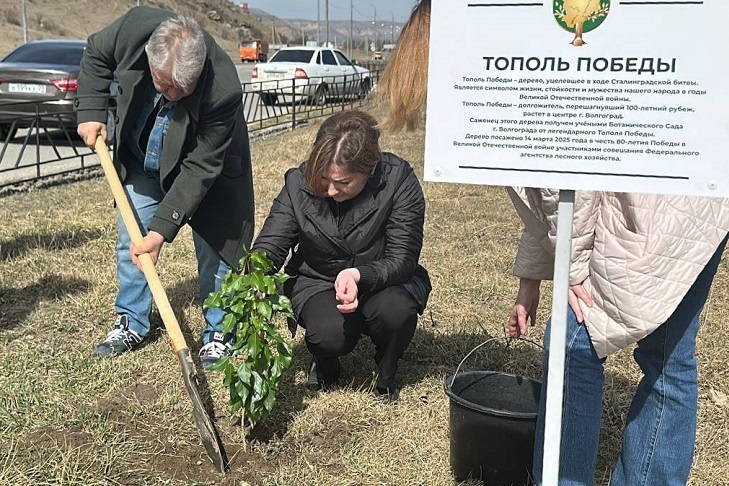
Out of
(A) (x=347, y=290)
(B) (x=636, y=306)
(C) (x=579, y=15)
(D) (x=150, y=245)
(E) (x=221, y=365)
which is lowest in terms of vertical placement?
(E) (x=221, y=365)

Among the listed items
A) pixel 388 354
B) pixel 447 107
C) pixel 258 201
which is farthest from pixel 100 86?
pixel 258 201

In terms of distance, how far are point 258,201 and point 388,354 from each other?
4050 millimetres

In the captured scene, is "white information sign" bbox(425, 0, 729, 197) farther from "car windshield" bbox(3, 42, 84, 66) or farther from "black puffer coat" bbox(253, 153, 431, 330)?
"car windshield" bbox(3, 42, 84, 66)

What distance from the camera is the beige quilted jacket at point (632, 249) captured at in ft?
5.98

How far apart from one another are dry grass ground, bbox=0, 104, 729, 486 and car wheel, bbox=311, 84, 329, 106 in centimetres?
1008

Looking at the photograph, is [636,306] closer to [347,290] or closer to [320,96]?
[347,290]

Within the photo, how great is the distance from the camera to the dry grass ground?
2.67 m

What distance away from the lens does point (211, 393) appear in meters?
3.20

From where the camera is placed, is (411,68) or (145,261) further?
(145,261)

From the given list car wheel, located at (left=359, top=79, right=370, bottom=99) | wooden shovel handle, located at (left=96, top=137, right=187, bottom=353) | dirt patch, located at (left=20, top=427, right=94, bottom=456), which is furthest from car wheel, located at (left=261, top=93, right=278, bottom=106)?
dirt patch, located at (left=20, top=427, right=94, bottom=456)

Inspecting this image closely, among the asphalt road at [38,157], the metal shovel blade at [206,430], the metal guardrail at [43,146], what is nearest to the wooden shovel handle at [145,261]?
the metal shovel blade at [206,430]

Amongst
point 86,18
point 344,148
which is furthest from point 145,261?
point 86,18

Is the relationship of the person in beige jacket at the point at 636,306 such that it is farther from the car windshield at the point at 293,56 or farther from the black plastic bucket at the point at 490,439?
the car windshield at the point at 293,56

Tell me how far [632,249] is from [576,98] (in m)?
0.45
